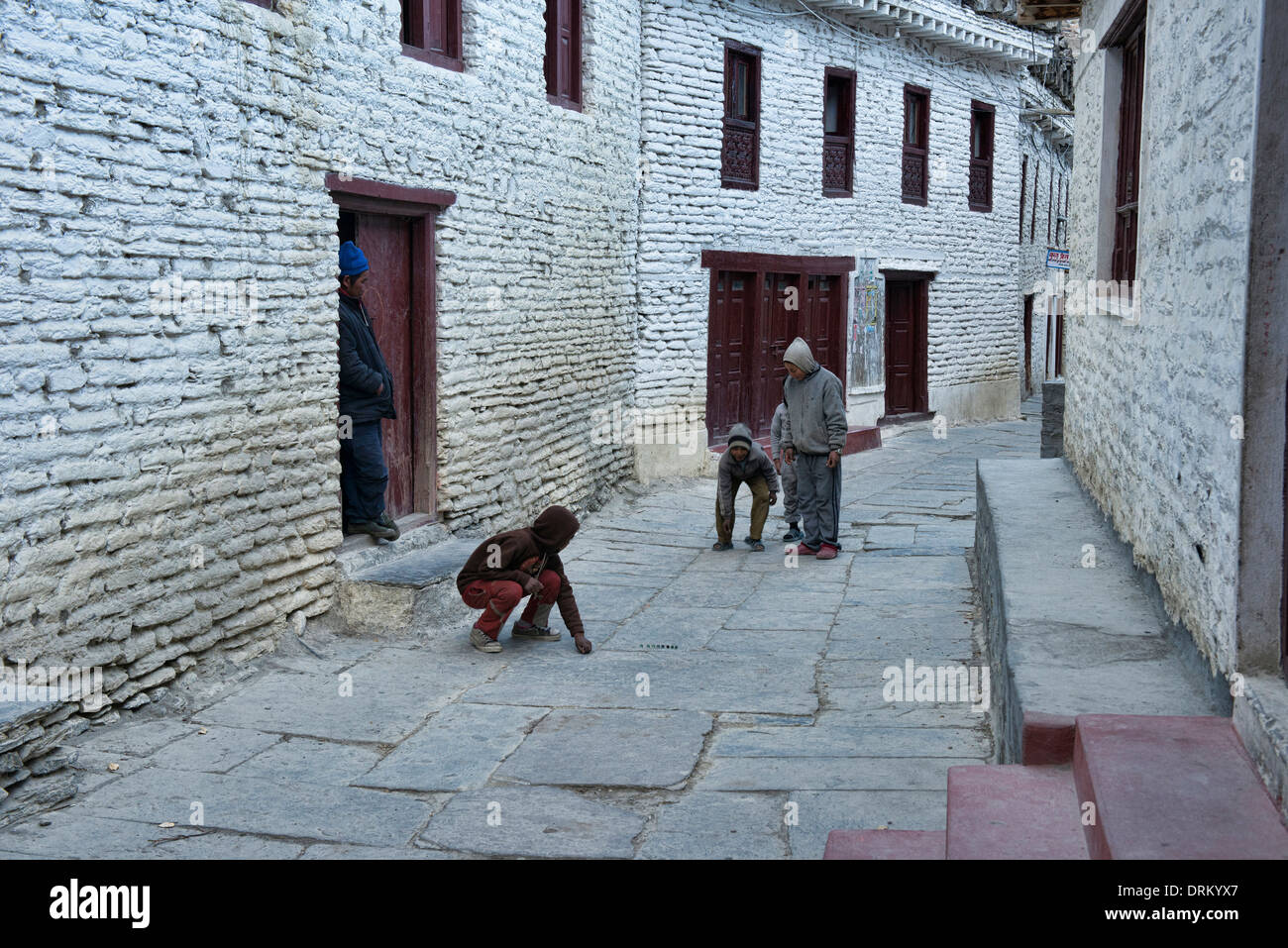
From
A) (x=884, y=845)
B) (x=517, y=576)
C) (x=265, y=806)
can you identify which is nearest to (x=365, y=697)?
(x=517, y=576)

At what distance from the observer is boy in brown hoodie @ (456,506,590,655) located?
7.39 meters

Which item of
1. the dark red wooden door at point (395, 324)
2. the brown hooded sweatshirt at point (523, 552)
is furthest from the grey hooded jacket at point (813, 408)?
the brown hooded sweatshirt at point (523, 552)

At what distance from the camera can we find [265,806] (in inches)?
199

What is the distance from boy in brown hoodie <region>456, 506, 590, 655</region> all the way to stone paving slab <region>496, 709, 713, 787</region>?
1.12 metres

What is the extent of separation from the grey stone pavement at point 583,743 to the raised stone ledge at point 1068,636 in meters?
0.62

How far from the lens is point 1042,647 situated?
4961mm

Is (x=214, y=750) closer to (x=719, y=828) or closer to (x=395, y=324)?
(x=719, y=828)

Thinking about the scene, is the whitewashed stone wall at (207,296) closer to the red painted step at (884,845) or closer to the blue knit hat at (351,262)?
the blue knit hat at (351,262)

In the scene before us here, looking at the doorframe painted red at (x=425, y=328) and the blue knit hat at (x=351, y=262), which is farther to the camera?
the doorframe painted red at (x=425, y=328)

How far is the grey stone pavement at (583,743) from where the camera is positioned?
4.83 metres

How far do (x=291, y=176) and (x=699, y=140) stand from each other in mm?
7901

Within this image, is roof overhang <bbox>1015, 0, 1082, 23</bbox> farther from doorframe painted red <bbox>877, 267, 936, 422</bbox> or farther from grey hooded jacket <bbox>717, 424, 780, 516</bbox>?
doorframe painted red <bbox>877, 267, 936, 422</bbox>

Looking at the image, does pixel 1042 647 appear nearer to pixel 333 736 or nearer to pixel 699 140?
pixel 333 736

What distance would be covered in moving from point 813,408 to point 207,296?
490 centimetres
